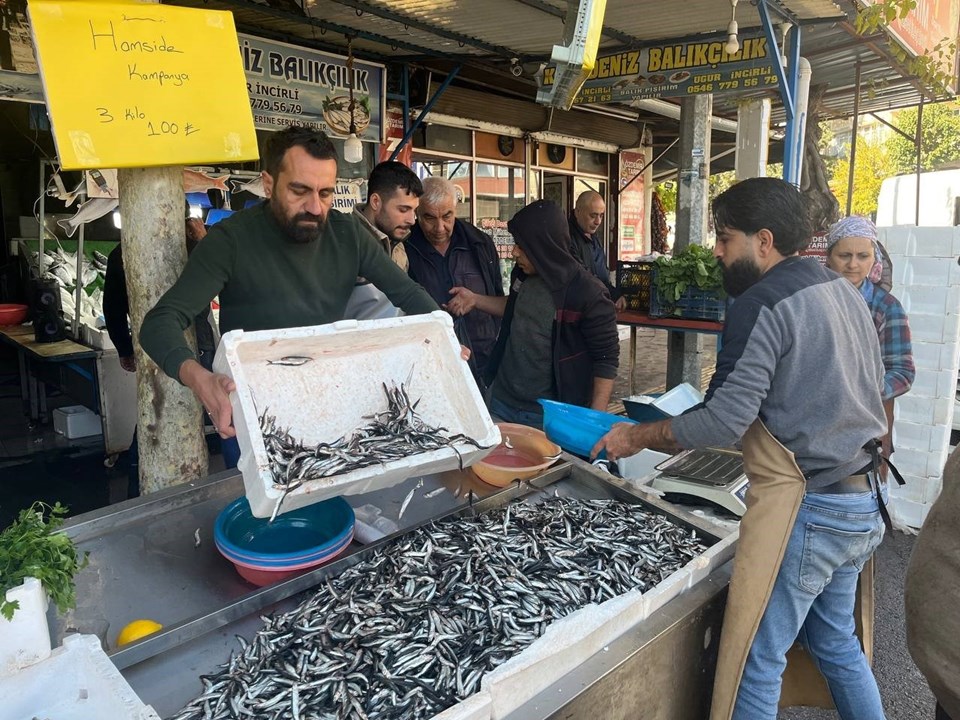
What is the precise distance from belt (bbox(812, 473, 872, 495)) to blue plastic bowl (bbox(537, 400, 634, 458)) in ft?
2.74

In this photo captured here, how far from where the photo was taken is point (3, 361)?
916 cm

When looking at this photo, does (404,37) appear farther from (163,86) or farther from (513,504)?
(513,504)

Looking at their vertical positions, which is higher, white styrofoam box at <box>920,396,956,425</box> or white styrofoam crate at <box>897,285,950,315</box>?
white styrofoam crate at <box>897,285,950,315</box>

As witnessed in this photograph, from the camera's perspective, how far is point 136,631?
1815 mm

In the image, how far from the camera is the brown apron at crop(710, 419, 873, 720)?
2223mm

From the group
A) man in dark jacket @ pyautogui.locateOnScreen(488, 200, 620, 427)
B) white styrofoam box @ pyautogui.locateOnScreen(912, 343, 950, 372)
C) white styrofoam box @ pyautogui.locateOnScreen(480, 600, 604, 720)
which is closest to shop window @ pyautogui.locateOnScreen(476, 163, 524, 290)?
white styrofoam box @ pyautogui.locateOnScreen(912, 343, 950, 372)

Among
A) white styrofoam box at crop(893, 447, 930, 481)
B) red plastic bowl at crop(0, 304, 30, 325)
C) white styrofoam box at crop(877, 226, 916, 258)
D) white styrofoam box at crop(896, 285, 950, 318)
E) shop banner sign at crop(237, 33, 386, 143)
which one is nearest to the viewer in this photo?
white styrofoam box at crop(896, 285, 950, 318)

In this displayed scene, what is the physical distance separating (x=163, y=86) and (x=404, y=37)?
4915 mm

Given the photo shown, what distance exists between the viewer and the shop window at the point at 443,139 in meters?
9.11

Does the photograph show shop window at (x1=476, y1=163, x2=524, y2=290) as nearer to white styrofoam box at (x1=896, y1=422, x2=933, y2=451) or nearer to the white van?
white styrofoam box at (x1=896, y1=422, x2=933, y2=451)

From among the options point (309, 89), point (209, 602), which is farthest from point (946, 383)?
point (309, 89)

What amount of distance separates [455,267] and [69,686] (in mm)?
3404

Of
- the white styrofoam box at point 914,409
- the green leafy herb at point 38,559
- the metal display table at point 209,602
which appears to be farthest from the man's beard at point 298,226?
the white styrofoam box at point 914,409

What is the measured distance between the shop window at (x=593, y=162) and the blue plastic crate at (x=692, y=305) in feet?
21.9
